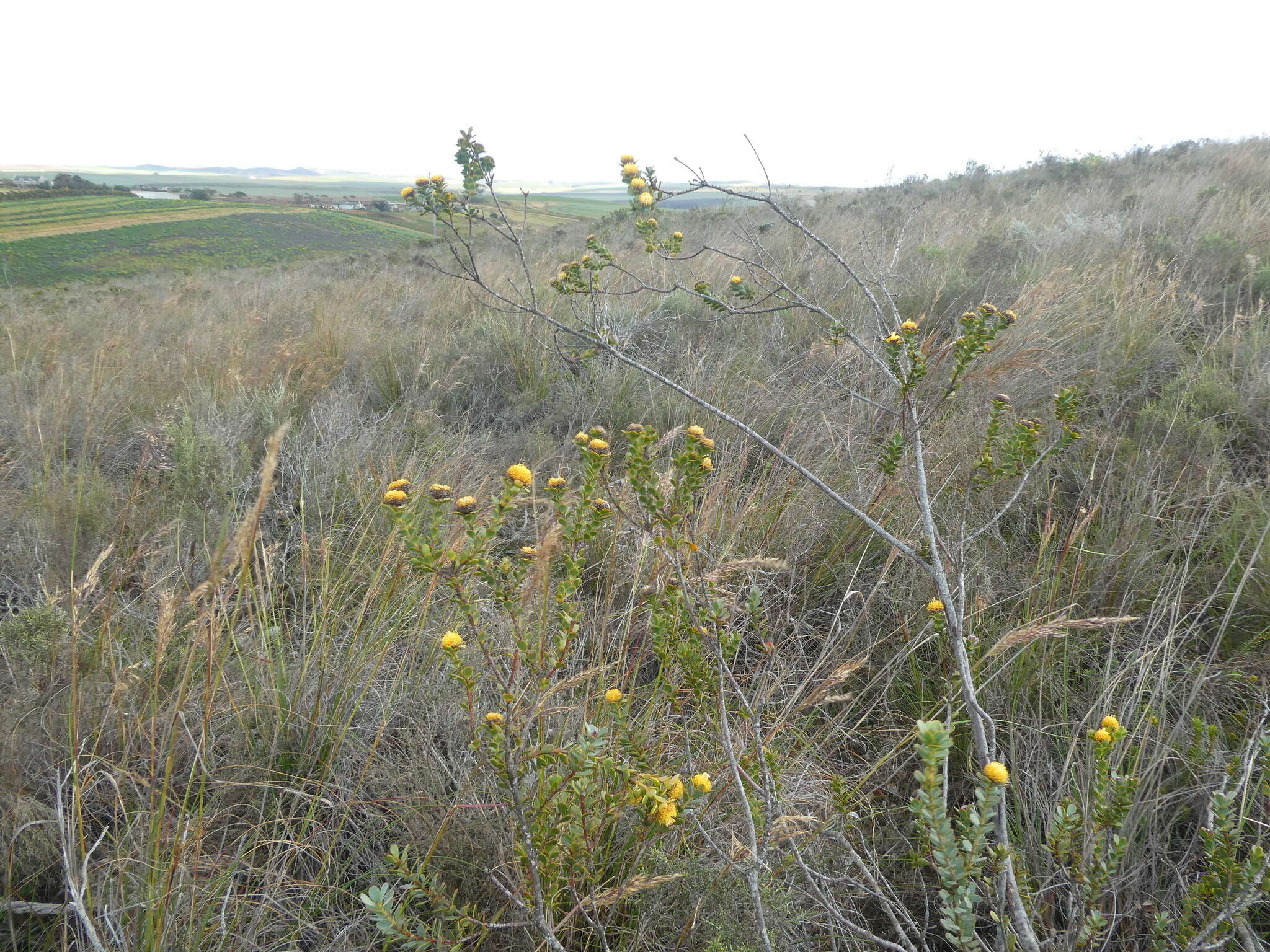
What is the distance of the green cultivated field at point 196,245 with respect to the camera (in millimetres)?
14398

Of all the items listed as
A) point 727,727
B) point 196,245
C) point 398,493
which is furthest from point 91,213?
point 727,727

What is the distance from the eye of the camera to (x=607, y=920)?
1.33 m

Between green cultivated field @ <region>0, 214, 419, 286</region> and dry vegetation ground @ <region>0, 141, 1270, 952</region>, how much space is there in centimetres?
1320

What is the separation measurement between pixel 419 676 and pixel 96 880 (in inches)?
30.1

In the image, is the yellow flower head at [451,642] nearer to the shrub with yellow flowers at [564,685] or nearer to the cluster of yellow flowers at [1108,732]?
the shrub with yellow flowers at [564,685]

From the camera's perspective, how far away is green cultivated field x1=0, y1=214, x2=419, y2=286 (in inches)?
567

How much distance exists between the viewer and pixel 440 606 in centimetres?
214

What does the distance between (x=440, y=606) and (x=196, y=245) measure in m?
20.8

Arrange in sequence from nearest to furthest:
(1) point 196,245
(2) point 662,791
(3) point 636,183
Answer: (2) point 662,791 → (3) point 636,183 → (1) point 196,245

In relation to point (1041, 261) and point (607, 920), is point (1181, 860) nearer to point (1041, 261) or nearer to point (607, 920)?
point (607, 920)

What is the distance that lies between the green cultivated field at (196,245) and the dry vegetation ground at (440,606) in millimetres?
13203

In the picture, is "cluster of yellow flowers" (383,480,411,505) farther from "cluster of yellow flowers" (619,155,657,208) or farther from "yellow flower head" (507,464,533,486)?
"cluster of yellow flowers" (619,155,657,208)

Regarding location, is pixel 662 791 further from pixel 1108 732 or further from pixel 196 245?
pixel 196 245

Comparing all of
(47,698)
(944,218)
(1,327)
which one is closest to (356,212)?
(1,327)
